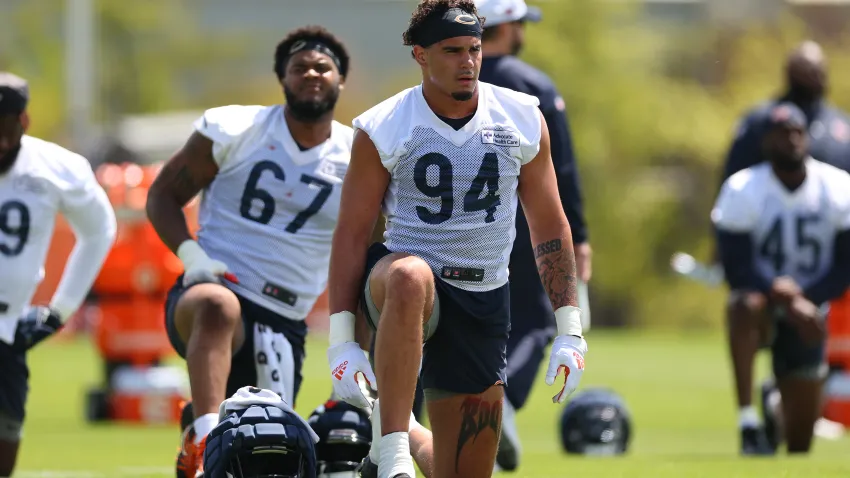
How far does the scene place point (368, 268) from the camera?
6.48 metres

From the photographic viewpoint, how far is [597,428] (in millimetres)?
10562

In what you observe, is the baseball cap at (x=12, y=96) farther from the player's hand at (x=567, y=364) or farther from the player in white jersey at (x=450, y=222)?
the player's hand at (x=567, y=364)

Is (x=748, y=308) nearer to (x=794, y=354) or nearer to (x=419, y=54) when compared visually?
(x=794, y=354)

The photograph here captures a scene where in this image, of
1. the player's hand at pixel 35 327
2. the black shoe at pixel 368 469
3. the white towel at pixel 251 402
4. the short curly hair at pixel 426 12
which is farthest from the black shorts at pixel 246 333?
the short curly hair at pixel 426 12

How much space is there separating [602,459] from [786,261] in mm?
2172

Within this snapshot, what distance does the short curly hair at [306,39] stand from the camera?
8.20m

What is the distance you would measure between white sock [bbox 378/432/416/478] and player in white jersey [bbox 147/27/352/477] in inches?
71.8

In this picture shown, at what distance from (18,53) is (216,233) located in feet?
134

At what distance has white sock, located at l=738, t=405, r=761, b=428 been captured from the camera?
10.6m

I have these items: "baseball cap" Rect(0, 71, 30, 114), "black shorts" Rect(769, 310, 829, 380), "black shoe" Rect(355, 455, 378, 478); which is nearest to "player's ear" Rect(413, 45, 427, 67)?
"black shoe" Rect(355, 455, 378, 478)

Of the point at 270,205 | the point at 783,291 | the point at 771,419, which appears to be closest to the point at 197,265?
the point at 270,205

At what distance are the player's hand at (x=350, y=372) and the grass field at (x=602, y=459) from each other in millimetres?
2491

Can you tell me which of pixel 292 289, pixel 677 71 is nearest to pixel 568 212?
pixel 292 289

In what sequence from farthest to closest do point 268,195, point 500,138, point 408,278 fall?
1. point 268,195
2. point 500,138
3. point 408,278
